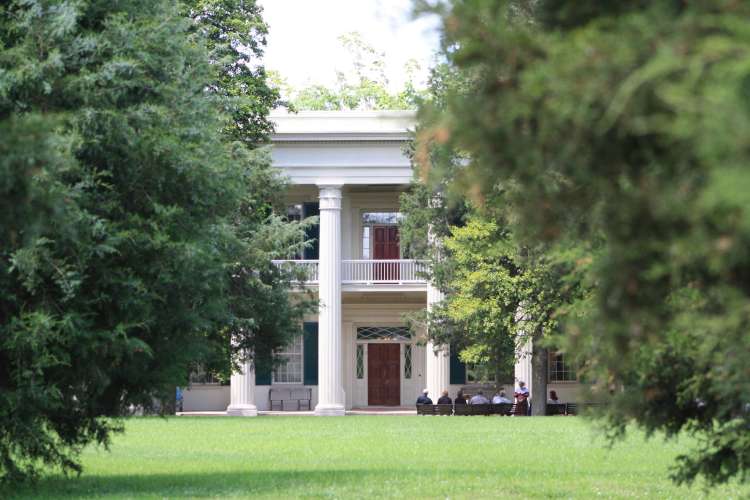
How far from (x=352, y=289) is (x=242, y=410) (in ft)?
17.1

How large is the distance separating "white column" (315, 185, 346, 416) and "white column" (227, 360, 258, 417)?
90.3 inches

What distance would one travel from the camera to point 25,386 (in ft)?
46.7

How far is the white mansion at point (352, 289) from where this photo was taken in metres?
44.0

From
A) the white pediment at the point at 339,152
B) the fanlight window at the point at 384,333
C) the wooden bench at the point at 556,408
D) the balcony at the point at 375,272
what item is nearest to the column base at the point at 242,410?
the balcony at the point at 375,272

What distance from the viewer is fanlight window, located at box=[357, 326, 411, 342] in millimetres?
48312

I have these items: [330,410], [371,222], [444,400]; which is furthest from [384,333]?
[444,400]

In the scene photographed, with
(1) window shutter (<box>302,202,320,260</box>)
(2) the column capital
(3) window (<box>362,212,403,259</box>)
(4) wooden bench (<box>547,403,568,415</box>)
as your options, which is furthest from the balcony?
(4) wooden bench (<box>547,403,568,415</box>)

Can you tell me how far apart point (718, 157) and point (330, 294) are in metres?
40.7

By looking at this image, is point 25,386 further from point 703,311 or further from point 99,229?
point 703,311

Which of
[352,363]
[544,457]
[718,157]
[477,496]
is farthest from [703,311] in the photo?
[352,363]

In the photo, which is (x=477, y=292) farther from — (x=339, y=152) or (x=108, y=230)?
(x=108, y=230)

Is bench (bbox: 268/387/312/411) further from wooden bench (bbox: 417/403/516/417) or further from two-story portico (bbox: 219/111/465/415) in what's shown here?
wooden bench (bbox: 417/403/516/417)

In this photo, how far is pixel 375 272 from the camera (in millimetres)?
46312

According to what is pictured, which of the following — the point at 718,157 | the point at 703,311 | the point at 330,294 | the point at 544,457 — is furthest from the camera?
the point at 330,294
